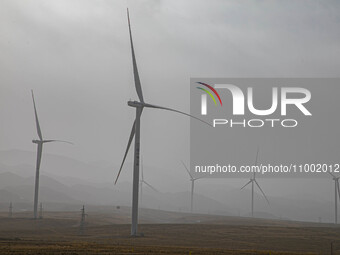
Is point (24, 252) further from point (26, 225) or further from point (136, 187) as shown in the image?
point (26, 225)

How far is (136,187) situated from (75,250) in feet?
90.6

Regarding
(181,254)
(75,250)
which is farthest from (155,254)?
(75,250)

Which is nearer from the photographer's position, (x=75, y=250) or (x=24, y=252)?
(x=24, y=252)

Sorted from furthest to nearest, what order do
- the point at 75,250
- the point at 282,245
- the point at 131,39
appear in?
the point at 131,39 < the point at 282,245 < the point at 75,250

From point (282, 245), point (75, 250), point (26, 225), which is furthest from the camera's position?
point (26, 225)

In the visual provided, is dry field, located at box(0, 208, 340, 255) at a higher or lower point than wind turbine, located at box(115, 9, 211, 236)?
lower

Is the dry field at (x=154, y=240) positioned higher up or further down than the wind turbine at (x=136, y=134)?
further down

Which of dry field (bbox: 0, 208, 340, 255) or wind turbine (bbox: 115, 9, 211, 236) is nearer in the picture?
dry field (bbox: 0, 208, 340, 255)

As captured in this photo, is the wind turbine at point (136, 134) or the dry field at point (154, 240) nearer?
the dry field at point (154, 240)

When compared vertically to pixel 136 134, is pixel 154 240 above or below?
below

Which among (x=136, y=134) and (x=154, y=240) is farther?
(x=136, y=134)

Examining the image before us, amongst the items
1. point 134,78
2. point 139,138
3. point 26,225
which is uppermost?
point 134,78

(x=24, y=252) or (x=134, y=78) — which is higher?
(x=134, y=78)

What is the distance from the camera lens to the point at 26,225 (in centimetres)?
10275
